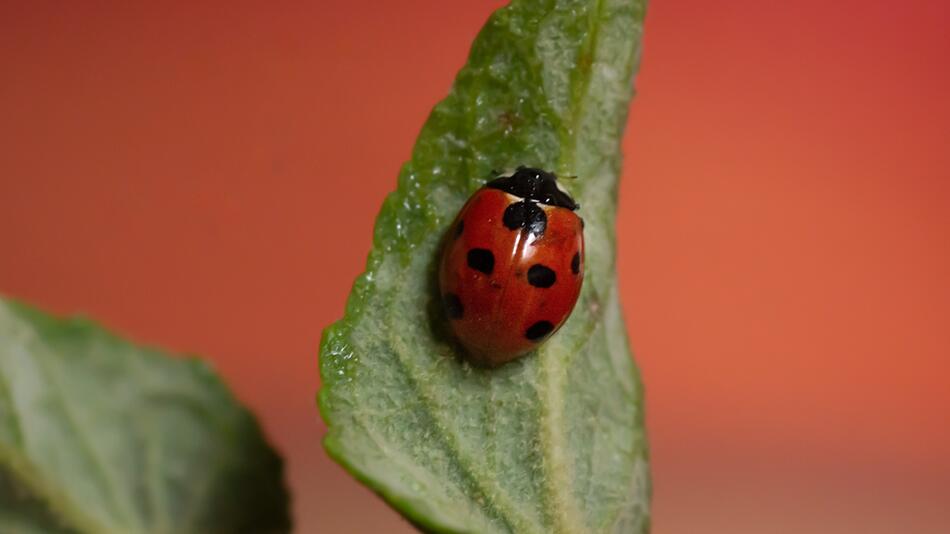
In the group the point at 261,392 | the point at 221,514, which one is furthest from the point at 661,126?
the point at 221,514

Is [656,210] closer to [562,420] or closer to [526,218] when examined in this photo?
[526,218]

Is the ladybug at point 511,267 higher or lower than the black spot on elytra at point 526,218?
lower

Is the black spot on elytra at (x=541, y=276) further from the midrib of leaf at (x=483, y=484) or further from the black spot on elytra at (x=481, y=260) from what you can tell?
the midrib of leaf at (x=483, y=484)

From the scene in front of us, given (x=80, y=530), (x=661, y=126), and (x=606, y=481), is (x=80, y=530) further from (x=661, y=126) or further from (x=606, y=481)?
(x=661, y=126)

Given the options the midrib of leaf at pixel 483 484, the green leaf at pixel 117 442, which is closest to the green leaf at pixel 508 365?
the midrib of leaf at pixel 483 484

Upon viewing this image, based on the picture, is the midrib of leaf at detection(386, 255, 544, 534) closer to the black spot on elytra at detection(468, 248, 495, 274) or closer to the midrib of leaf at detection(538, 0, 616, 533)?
the midrib of leaf at detection(538, 0, 616, 533)

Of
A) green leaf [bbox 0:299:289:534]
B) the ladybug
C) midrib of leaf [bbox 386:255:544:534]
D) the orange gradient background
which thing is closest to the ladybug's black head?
the ladybug
